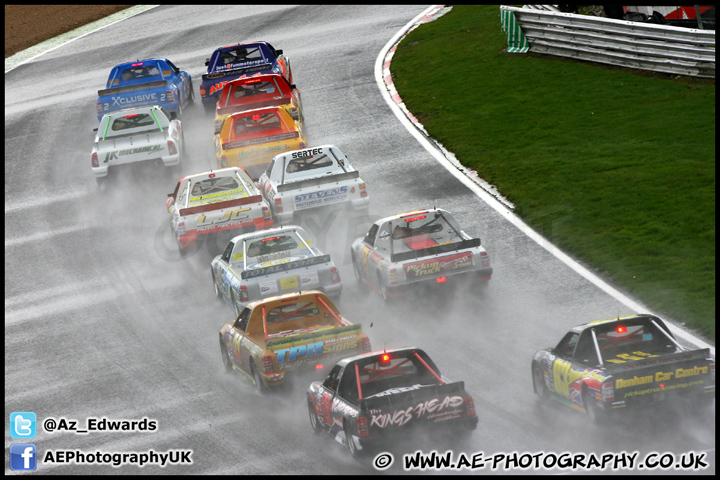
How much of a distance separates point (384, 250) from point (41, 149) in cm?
1455

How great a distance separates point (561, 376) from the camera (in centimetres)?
989

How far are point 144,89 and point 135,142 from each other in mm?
3675

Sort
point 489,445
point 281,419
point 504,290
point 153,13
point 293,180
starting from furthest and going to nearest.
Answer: point 153,13 → point 293,180 → point 504,290 → point 281,419 → point 489,445

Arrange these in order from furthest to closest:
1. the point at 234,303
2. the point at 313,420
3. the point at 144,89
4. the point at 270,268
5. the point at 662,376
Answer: the point at 144,89, the point at 234,303, the point at 270,268, the point at 313,420, the point at 662,376

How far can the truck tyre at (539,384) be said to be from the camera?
10.4 m

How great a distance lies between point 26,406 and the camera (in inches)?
480

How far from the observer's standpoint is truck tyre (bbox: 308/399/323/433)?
10.2m

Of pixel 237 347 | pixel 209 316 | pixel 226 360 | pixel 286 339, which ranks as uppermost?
pixel 286 339

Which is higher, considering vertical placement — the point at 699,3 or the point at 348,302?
the point at 699,3

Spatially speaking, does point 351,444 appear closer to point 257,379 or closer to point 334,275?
point 257,379

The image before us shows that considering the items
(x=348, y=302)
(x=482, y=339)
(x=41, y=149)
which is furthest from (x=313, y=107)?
(x=482, y=339)

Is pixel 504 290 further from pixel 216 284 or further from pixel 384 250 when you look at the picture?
pixel 216 284

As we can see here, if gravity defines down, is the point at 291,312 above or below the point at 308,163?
below

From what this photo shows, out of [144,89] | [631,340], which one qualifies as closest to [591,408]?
[631,340]
